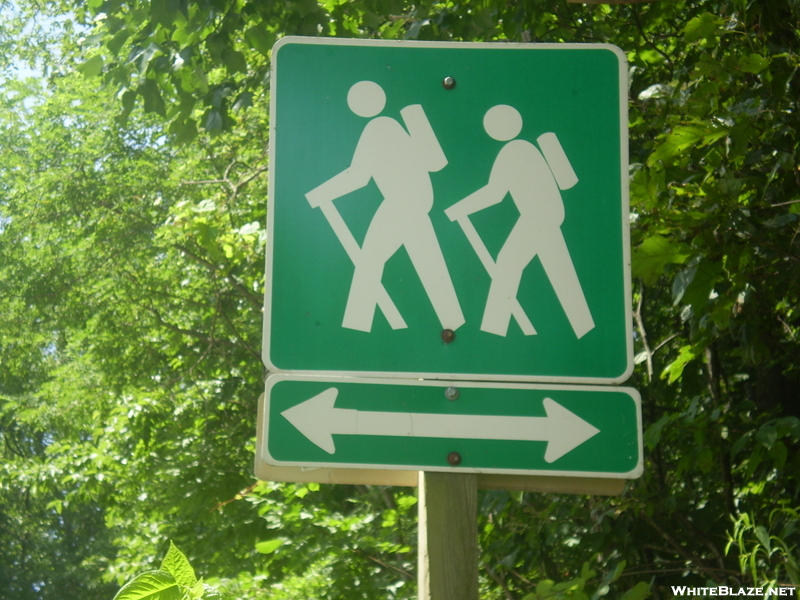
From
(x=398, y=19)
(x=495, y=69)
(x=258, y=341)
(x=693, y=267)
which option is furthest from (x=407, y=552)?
(x=258, y=341)

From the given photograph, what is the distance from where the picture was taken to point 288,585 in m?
3.92

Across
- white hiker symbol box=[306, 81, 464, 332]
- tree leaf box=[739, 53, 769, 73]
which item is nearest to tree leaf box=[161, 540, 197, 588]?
white hiker symbol box=[306, 81, 464, 332]

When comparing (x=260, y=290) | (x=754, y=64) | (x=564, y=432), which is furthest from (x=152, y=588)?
(x=260, y=290)

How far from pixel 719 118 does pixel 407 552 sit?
281cm

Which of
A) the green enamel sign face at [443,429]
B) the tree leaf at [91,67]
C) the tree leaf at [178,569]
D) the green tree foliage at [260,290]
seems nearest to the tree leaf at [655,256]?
the green tree foliage at [260,290]

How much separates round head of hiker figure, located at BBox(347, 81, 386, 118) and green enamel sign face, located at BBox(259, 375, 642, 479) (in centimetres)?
49

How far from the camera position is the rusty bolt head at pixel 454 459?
4.52 feet

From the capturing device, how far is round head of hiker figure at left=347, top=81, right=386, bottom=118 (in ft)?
5.04

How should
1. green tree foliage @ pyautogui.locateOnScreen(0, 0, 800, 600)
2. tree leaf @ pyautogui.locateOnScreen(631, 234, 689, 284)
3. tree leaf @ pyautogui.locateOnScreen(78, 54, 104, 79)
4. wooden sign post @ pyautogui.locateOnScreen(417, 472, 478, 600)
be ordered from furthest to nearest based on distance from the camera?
tree leaf @ pyautogui.locateOnScreen(78, 54, 104, 79) < green tree foliage @ pyautogui.locateOnScreen(0, 0, 800, 600) < tree leaf @ pyautogui.locateOnScreen(631, 234, 689, 284) < wooden sign post @ pyautogui.locateOnScreen(417, 472, 478, 600)

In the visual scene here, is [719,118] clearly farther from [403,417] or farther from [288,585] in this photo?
[288,585]

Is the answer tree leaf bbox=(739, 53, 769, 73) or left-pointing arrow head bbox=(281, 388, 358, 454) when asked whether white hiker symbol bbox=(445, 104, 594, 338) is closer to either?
left-pointing arrow head bbox=(281, 388, 358, 454)

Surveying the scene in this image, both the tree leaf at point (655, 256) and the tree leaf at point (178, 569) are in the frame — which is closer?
the tree leaf at point (178, 569)

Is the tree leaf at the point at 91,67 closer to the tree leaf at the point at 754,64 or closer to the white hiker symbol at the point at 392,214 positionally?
the white hiker symbol at the point at 392,214

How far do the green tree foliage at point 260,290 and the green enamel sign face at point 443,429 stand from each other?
35 centimetres
